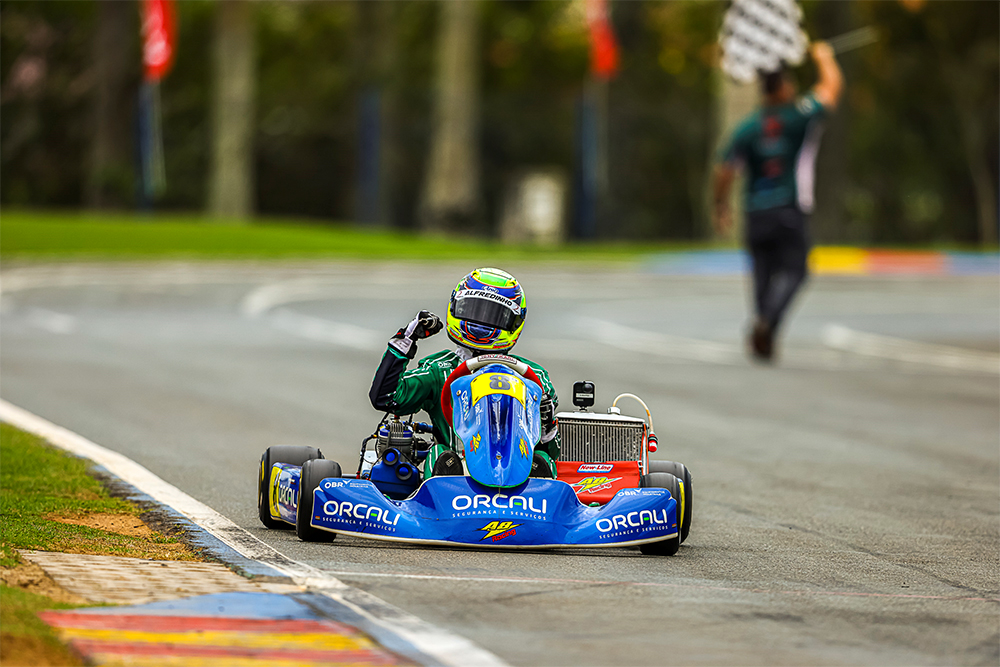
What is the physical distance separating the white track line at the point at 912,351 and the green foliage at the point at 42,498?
10.7m

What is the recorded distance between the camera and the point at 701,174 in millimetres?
57344

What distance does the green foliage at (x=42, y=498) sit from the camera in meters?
6.82

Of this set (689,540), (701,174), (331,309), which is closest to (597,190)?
(701,174)

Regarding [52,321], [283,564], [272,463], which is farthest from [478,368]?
[52,321]

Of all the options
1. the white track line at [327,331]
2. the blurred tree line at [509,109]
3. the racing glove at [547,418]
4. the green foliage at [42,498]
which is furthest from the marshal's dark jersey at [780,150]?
the blurred tree line at [509,109]

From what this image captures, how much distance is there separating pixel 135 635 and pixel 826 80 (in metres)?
10.7

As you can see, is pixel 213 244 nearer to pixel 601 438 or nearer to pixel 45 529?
pixel 601 438

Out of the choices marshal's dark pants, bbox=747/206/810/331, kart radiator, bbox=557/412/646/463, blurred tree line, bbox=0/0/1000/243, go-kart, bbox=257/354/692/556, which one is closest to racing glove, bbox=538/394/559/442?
go-kart, bbox=257/354/692/556

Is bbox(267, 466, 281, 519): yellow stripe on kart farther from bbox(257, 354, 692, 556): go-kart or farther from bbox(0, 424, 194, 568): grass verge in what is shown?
bbox(0, 424, 194, 568): grass verge

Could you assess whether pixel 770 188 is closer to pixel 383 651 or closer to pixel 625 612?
pixel 625 612

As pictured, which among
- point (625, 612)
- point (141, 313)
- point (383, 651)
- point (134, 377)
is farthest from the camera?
point (141, 313)

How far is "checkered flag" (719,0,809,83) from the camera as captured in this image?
25.4 metres

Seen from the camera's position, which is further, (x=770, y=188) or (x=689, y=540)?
(x=770, y=188)

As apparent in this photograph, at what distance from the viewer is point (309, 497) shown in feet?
23.4
